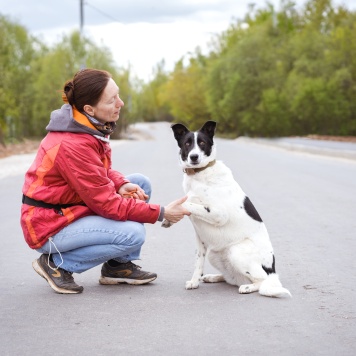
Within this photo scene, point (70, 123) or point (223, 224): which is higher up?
point (70, 123)

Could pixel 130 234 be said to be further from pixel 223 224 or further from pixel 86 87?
pixel 86 87

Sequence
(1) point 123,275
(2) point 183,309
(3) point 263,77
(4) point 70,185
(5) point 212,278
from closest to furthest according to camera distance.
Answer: (2) point 183,309 → (4) point 70,185 → (1) point 123,275 → (5) point 212,278 → (3) point 263,77

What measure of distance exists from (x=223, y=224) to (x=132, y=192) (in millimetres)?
809

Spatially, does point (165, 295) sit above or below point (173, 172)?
above

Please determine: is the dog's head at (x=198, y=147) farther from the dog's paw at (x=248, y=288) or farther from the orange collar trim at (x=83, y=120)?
the dog's paw at (x=248, y=288)

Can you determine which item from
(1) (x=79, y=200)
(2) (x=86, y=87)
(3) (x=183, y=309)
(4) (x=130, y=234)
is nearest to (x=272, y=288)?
(3) (x=183, y=309)

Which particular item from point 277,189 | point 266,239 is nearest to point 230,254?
point 266,239

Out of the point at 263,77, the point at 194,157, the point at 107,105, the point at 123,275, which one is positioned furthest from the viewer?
the point at 263,77

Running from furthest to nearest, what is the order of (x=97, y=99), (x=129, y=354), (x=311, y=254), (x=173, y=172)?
(x=173, y=172) → (x=311, y=254) → (x=97, y=99) → (x=129, y=354)

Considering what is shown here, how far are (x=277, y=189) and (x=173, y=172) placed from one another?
5.03 meters

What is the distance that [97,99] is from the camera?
5668 millimetres

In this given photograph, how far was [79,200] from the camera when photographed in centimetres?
573

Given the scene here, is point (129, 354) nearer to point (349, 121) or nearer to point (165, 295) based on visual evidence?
point (165, 295)

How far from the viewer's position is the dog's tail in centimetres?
557
